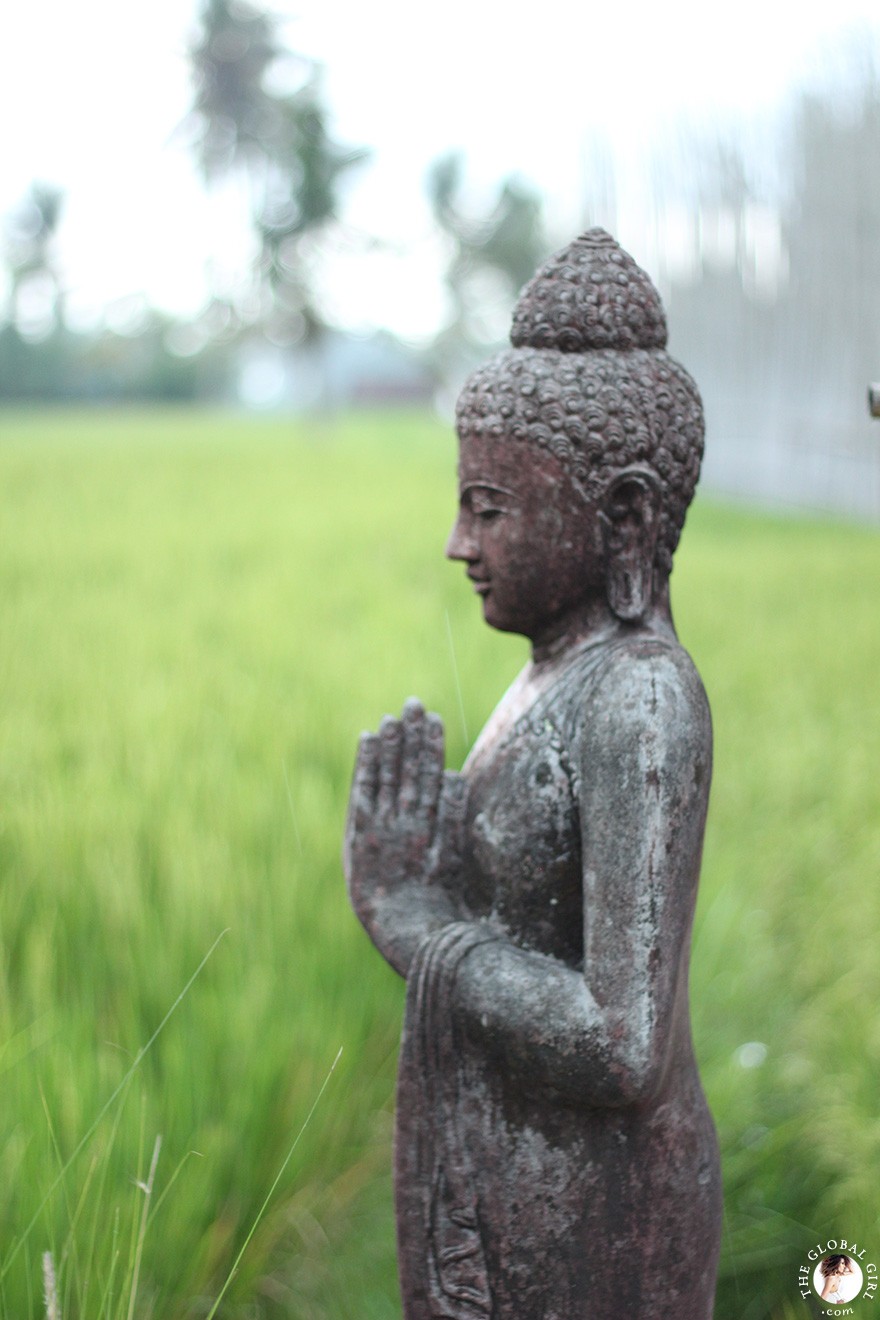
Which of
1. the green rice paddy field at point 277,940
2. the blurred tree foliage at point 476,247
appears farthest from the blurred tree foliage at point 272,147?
the green rice paddy field at point 277,940

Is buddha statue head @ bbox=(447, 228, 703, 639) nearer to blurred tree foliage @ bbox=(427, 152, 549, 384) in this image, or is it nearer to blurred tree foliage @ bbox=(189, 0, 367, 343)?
blurred tree foliage @ bbox=(189, 0, 367, 343)

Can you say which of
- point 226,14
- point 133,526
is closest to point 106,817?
point 133,526

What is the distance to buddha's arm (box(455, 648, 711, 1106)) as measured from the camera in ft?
3.84

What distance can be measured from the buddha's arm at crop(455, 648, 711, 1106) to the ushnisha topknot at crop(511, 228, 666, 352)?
1.13 feet

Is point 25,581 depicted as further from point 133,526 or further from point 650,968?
point 650,968

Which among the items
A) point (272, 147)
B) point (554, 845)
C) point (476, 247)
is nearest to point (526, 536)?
point (554, 845)

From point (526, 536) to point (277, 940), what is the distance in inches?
56.1

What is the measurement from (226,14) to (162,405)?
11196 mm

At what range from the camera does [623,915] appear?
46.3 inches

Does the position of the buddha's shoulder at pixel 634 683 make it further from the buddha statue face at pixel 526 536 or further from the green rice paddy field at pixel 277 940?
the green rice paddy field at pixel 277 940

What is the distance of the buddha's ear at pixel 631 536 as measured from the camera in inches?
50.4

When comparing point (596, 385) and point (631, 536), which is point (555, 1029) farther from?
point (596, 385)

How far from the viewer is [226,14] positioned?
1897cm

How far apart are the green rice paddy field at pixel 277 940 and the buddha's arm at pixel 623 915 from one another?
305mm
